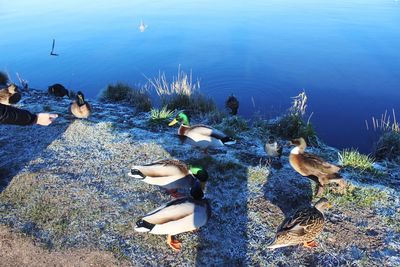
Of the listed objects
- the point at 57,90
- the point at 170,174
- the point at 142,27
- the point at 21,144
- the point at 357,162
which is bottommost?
the point at 57,90

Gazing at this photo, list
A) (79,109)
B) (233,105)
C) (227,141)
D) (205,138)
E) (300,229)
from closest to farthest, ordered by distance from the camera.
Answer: (300,229) → (205,138) → (227,141) → (79,109) → (233,105)

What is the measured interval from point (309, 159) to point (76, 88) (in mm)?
8966

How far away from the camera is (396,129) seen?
7.26 m

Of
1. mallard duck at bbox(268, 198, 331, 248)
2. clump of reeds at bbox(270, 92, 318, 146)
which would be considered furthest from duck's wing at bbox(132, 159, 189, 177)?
clump of reeds at bbox(270, 92, 318, 146)

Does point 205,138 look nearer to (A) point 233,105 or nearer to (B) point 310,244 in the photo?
(B) point 310,244

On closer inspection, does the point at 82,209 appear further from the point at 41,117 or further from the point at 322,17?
the point at 322,17

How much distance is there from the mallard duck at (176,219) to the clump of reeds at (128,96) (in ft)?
16.7

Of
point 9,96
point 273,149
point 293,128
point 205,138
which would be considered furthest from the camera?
point 9,96

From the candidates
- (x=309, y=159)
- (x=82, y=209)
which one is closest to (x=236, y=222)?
(x=309, y=159)

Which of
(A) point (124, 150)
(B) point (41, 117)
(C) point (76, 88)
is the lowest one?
(C) point (76, 88)

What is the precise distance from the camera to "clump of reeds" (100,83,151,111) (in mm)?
8930

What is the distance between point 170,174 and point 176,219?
825mm

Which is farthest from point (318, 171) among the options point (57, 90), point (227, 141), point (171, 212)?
point (57, 90)

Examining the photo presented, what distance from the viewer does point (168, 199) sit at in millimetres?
4664
